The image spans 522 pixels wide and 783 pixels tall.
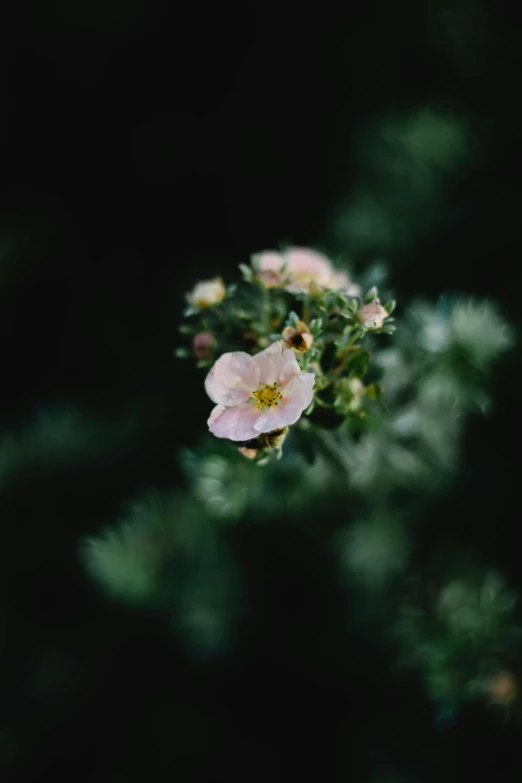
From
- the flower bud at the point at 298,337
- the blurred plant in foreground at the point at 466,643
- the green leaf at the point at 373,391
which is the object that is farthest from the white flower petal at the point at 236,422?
the blurred plant in foreground at the point at 466,643

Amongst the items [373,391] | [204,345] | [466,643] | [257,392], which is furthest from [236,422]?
[466,643]

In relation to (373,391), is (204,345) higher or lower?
lower

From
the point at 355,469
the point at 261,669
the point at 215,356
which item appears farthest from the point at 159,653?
the point at 215,356

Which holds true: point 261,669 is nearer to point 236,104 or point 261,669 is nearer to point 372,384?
point 372,384

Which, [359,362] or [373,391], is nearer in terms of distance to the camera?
[359,362]

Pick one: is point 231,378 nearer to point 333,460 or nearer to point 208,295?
point 208,295
